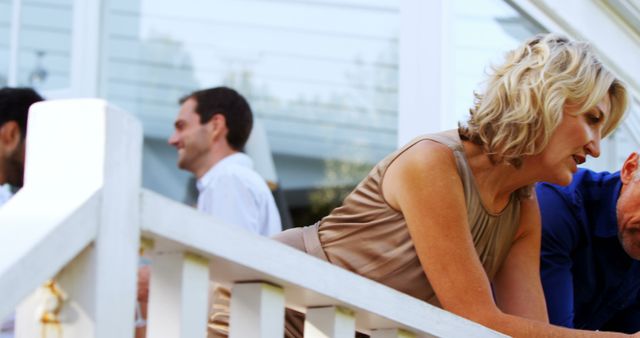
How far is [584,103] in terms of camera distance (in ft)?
8.58

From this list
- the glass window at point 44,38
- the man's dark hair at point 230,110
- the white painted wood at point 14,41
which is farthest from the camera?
the glass window at point 44,38

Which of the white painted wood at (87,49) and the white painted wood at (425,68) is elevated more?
the white painted wood at (425,68)

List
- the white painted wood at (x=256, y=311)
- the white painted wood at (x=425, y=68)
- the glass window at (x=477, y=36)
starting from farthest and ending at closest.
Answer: the glass window at (x=477, y=36), the white painted wood at (x=425, y=68), the white painted wood at (x=256, y=311)

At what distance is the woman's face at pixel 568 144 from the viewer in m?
2.59

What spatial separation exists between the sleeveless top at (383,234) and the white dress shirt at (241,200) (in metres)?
1.84

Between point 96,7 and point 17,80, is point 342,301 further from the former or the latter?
point 17,80

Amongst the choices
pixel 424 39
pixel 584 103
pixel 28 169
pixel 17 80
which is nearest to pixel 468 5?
pixel 424 39

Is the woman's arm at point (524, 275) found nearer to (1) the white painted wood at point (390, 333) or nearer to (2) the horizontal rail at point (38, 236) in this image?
(1) the white painted wood at point (390, 333)

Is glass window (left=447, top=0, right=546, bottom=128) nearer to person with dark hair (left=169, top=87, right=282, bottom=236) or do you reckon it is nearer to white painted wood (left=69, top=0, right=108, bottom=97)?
person with dark hair (left=169, top=87, right=282, bottom=236)

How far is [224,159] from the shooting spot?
4.77 metres

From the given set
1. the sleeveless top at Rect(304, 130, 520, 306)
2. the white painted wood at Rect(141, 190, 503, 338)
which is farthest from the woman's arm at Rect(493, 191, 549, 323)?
the white painted wood at Rect(141, 190, 503, 338)

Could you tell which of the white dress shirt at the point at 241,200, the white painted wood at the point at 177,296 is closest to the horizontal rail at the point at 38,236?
the white painted wood at the point at 177,296

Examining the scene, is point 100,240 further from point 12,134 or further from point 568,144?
point 12,134

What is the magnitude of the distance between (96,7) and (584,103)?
455 cm
